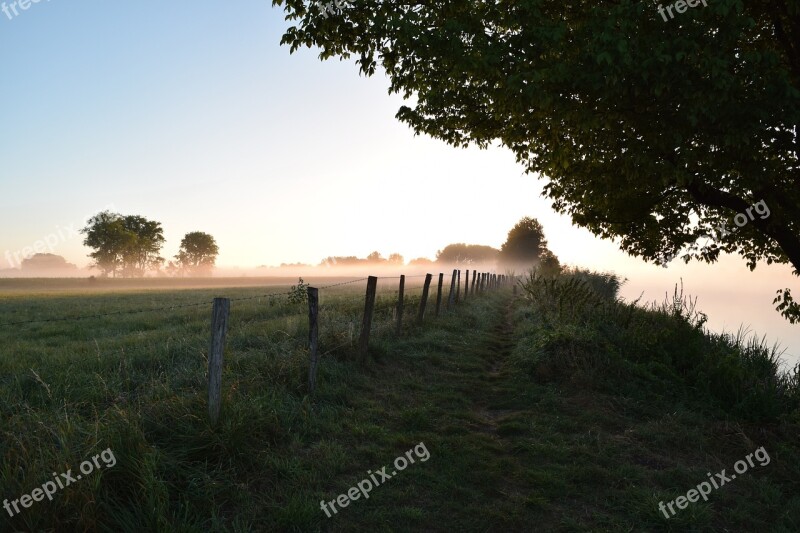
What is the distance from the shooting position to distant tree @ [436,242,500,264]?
486 feet

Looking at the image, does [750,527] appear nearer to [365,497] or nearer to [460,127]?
[365,497]

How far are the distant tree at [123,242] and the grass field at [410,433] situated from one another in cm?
7698

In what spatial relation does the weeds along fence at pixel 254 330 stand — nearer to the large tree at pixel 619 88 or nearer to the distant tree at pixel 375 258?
the large tree at pixel 619 88

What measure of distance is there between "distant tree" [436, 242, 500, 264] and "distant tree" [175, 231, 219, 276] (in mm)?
74380

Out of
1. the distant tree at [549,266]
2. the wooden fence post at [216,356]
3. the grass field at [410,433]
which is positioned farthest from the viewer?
the distant tree at [549,266]

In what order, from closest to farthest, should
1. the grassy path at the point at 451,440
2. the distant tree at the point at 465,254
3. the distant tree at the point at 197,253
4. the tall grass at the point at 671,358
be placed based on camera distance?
the grassy path at the point at 451,440 < the tall grass at the point at 671,358 < the distant tree at the point at 197,253 < the distant tree at the point at 465,254

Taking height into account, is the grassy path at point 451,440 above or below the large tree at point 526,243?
below

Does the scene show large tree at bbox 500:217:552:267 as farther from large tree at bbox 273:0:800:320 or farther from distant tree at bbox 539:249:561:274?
large tree at bbox 273:0:800:320

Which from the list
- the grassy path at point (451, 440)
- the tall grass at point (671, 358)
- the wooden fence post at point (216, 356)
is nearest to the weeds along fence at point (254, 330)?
the wooden fence post at point (216, 356)

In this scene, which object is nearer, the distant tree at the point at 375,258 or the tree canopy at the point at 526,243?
the tree canopy at the point at 526,243

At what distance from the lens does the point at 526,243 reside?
81688 mm

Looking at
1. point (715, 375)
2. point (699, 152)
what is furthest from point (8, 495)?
point (715, 375)

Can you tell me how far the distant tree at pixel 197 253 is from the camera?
103062 mm

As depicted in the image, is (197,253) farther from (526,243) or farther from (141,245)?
(526,243)
